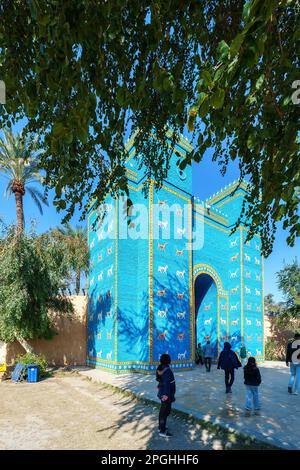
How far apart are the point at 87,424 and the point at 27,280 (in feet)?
27.6

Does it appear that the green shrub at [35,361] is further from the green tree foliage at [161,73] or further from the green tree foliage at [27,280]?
the green tree foliage at [161,73]

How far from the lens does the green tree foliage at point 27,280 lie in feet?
48.3

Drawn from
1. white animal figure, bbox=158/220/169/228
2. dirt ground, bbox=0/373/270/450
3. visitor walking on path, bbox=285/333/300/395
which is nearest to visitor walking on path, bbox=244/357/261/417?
dirt ground, bbox=0/373/270/450

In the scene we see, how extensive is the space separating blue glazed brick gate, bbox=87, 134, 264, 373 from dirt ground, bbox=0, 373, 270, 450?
4.11 m

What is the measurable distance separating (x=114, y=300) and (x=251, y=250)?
10.4 m

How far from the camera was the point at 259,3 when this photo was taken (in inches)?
88.6

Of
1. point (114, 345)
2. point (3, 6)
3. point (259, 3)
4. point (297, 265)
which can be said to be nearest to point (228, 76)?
point (259, 3)

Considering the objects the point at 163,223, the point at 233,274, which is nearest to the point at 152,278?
the point at 163,223

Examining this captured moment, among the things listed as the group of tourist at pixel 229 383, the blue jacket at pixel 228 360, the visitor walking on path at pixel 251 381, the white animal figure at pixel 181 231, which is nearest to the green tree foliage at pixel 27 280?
the white animal figure at pixel 181 231

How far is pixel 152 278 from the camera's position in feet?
52.0

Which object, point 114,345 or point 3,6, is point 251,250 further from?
point 3,6

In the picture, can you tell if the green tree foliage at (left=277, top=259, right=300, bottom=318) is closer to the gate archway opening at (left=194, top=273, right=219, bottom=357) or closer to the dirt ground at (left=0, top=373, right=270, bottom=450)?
the gate archway opening at (left=194, top=273, right=219, bottom=357)

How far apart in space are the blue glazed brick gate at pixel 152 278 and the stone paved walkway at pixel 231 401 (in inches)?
48.7

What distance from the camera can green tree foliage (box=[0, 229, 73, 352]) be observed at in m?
14.7
